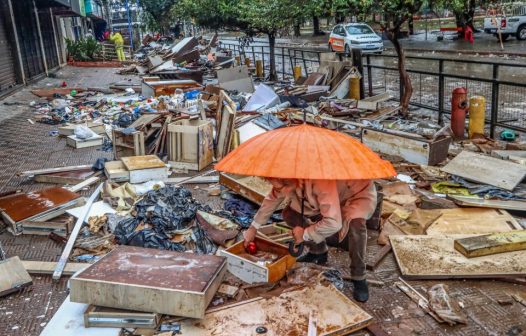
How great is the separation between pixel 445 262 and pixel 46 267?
12.3 ft

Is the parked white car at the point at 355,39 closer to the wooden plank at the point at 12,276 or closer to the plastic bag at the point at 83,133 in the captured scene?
the plastic bag at the point at 83,133

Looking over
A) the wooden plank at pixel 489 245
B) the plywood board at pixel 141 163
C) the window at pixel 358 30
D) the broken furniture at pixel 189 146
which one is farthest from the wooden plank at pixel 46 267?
the window at pixel 358 30

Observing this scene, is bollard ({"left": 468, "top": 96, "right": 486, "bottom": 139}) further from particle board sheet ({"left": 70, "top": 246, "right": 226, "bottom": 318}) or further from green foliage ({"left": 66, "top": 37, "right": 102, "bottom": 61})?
green foliage ({"left": 66, "top": 37, "right": 102, "bottom": 61})

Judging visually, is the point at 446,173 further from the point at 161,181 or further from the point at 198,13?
the point at 198,13

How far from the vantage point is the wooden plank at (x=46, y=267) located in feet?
15.6

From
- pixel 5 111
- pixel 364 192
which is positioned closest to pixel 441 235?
pixel 364 192

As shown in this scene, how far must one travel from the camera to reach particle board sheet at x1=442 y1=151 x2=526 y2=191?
630cm

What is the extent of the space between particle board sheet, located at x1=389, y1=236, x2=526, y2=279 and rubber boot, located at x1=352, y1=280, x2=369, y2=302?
0.52 meters

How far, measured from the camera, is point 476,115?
8.85m

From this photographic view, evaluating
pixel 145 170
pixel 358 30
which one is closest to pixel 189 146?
pixel 145 170

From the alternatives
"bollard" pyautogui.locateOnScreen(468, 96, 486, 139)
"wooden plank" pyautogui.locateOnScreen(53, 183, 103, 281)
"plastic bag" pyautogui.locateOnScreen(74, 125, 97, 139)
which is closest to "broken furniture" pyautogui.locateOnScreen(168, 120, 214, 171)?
"wooden plank" pyautogui.locateOnScreen(53, 183, 103, 281)

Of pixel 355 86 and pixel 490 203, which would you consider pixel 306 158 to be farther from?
pixel 355 86

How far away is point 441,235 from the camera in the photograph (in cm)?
512

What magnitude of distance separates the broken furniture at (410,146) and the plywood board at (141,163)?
3440 millimetres
